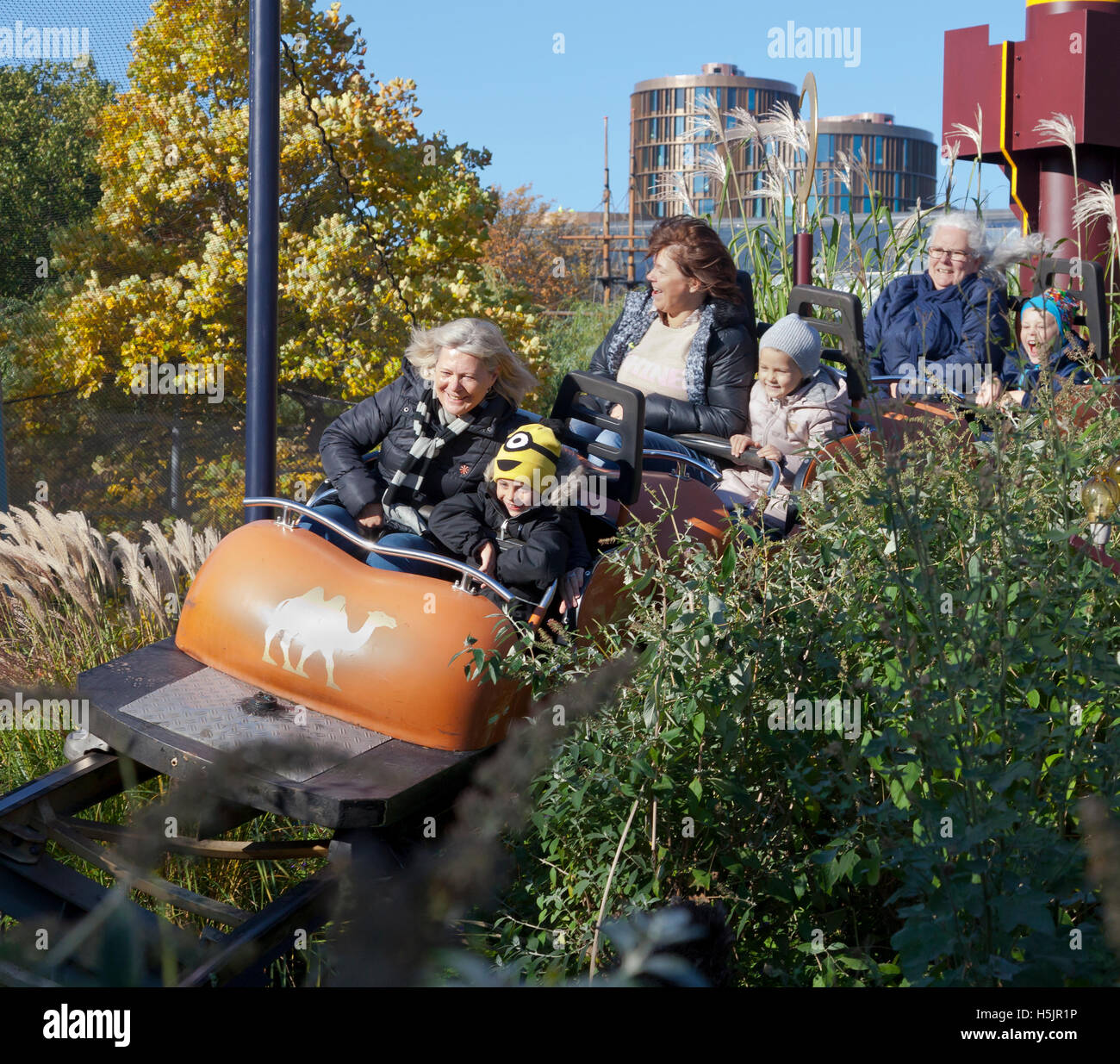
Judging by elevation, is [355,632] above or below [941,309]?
below

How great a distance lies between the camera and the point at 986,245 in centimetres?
556

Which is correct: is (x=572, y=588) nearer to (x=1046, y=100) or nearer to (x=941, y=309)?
(x=941, y=309)

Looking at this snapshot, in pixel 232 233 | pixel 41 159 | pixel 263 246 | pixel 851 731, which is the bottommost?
pixel 851 731

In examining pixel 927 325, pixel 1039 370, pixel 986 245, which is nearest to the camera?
pixel 1039 370

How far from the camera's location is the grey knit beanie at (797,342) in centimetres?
426

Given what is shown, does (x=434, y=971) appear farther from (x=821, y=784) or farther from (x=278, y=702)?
(x=278, y=702)

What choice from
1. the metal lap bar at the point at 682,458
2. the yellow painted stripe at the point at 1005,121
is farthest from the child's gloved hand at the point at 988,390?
the yellow painted stripe at the point at 1005,121

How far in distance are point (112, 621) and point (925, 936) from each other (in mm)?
3296

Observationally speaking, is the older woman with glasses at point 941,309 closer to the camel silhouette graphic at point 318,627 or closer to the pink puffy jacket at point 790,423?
the pink puffy jacket at point 790,423

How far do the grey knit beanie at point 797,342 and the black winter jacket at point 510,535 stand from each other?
1.37m

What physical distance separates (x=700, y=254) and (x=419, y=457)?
1.68 meters

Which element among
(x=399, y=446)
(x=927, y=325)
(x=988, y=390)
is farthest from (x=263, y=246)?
(x=927, y=325)

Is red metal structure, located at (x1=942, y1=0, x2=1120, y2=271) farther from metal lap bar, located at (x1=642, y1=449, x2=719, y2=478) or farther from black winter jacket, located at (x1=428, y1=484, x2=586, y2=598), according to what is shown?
black winter jacket, located at (x1=428, y1=484, x2=586, y2=598)
